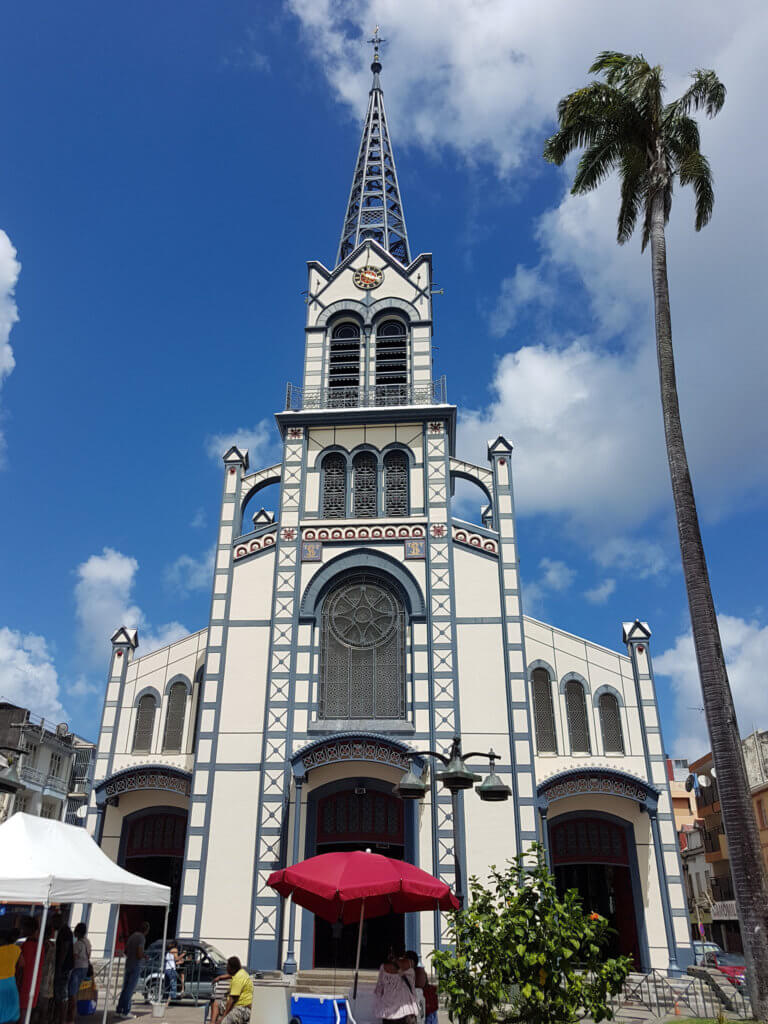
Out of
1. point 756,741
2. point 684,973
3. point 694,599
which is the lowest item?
point 684,973

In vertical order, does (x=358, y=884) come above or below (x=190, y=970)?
above

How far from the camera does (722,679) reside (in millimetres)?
13375

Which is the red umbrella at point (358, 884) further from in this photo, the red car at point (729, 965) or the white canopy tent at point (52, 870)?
the red car at point (729, 965)

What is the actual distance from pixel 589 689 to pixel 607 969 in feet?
54.7

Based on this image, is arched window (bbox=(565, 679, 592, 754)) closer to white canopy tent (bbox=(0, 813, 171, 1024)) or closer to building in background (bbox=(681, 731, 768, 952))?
white canopy tent (bbox=(0, 813, 171, 1024))

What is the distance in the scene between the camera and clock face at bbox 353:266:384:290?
30.7 meters

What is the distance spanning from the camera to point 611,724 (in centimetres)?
2412

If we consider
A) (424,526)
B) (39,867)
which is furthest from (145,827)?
(39,867)

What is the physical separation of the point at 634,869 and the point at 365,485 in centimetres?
1409

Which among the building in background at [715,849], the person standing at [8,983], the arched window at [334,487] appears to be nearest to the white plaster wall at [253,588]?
the arched window at [334,487]

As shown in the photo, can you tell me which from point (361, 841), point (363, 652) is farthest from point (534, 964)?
point (363, 652)

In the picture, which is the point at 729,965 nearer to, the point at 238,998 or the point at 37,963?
the point at 238,998

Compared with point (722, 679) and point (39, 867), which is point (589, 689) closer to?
point (722, 679)

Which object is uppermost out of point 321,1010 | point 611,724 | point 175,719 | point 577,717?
point 175,719
